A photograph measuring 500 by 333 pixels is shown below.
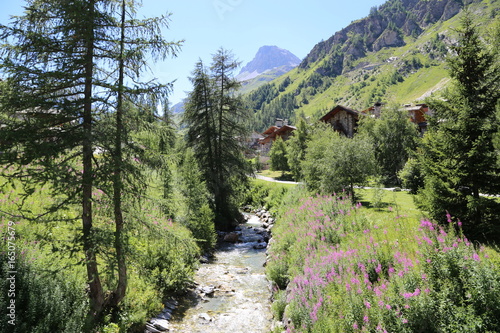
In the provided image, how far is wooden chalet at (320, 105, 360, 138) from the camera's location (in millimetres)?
48725

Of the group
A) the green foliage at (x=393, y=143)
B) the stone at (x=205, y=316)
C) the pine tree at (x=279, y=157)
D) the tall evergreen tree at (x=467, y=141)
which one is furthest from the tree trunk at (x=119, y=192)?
the pine tree at (x=279, y=157)

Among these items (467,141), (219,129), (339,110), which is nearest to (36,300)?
(467,141)

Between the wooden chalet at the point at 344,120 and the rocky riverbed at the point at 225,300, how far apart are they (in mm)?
38021

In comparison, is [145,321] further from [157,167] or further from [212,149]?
[212,149]

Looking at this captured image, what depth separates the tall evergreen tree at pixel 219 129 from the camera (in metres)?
23.3

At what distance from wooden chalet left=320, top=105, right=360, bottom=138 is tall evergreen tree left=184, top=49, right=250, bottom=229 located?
30735mm

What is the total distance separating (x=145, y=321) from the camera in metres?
7.99

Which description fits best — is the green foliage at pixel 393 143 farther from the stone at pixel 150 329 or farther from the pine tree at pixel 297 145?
the stone at pixel 150 329

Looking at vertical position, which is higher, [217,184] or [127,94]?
[127,94]

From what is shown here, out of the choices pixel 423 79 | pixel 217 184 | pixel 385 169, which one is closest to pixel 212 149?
pixel 217 184

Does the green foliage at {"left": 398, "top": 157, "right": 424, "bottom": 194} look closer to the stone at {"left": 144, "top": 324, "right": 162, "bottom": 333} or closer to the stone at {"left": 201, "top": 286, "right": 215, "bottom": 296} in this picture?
the stone at {"left": 201, "top": 286, "right": 215, "bottom": 296}

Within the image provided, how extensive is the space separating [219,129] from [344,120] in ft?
109

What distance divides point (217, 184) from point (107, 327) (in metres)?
16.7

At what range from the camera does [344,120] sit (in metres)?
50.0
